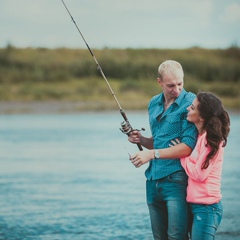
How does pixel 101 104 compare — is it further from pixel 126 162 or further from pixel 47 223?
pixel 47 223

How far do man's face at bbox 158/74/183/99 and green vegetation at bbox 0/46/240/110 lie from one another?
2262 centimetres

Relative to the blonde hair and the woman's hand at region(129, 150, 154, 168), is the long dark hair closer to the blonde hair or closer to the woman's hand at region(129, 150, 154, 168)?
the blonde hair

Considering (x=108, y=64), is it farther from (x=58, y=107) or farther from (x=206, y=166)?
(x=206, y=166)

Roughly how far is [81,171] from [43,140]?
202 inches

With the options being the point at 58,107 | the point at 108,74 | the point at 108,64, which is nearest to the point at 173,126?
the point at 58,107

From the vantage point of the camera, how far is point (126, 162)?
13719 millimetres

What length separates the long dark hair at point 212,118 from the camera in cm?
515

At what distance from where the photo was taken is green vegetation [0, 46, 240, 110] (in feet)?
98.3

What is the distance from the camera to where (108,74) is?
34.0 metres

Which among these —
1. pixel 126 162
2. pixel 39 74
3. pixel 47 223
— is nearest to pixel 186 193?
pixel 47 223

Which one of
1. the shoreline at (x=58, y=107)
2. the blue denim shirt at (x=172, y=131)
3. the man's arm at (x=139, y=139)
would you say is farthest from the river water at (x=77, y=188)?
the shoreline at (x=58, y=107)

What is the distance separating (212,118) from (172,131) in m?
0.27

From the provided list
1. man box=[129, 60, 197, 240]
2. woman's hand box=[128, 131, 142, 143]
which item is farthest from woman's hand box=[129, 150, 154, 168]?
woman's hand box=[128, 131, 142, 143]

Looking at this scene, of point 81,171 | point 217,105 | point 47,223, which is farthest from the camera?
point 81,171
